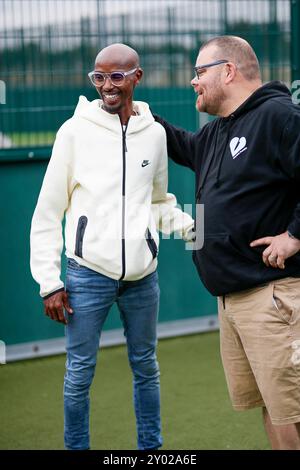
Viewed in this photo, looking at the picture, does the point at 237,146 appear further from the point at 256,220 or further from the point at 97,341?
the point at 97,341

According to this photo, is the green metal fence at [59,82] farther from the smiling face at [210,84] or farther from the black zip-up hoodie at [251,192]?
the black zip-up hoodie at [251,192]

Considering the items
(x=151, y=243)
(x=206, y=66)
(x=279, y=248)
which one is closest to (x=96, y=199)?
(x=151, y=243)

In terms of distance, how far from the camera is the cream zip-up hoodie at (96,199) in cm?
354

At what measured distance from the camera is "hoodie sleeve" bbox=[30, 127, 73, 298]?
3.53m

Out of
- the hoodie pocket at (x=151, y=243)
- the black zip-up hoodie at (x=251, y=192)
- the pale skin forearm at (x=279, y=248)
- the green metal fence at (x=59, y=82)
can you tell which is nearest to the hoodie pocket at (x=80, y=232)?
the hoodie pocket at (x=151, y=243)

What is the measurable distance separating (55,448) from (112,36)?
2.64 metres

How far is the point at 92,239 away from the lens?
3.55 meters

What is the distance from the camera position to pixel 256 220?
328 cm

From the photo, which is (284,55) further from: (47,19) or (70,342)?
(70,342)

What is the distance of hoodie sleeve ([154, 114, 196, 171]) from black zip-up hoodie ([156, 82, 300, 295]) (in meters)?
0.36

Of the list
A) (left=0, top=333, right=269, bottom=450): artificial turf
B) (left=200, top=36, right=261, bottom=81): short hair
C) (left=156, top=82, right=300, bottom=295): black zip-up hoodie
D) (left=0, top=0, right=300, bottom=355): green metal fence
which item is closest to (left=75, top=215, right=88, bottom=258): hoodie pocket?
(left=156, top=82, right=300, bottom=295): black zip-up hoodie

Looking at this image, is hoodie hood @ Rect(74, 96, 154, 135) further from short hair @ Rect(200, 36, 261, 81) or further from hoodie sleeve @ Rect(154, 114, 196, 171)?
short hair @ Rect(200, 36, 261, 81)

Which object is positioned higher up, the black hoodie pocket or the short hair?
the short hair

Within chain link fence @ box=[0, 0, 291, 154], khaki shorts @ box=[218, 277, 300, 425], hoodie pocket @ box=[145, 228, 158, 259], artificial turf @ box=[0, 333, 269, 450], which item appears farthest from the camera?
chain link fence @ box=[0, 0, 291, 154]
